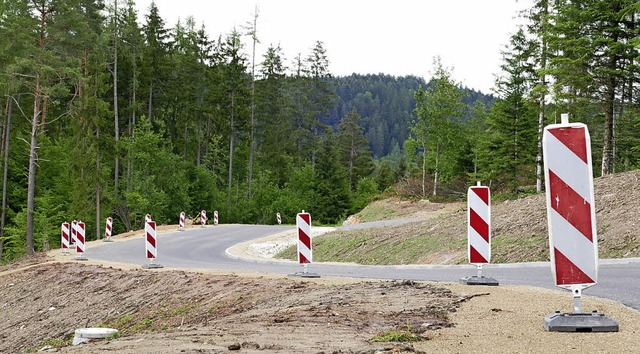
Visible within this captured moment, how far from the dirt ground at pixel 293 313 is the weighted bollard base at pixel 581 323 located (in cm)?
8

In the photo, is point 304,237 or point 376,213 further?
point 376,213

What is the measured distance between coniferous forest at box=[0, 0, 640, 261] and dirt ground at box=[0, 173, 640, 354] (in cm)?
1224

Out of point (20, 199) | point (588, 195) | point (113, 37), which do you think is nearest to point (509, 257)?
point (588, 195)

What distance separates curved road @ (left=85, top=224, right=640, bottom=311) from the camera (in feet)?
31.7

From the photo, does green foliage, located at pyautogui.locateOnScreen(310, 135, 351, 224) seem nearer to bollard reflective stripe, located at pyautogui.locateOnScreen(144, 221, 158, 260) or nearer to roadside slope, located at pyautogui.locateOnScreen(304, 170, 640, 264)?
roadside slope, located at pyautogui.locateOnScreen(304, 170, 640, 264)

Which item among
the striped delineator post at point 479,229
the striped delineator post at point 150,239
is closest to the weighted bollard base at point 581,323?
the striped delineator post at point 479,229

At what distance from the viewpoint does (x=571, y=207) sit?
5434 millimetres

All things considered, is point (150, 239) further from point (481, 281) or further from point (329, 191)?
point (329, 191)

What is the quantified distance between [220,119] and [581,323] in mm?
57224

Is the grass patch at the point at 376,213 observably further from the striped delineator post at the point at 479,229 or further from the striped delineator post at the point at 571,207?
the striped delineator post at the point at 571,207

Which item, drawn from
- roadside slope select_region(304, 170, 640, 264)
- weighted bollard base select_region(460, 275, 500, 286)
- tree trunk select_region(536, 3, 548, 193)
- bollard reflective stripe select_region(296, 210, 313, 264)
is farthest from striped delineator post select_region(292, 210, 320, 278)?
tree trunk select_region(536, 3, 548, 193)

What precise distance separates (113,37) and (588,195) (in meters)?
46.2

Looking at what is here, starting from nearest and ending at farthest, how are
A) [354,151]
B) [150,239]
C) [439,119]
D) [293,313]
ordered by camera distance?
[293,313]
[150,239]
[439,119]
[354,151]

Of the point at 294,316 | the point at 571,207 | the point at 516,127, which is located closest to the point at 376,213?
the point at 516,127
